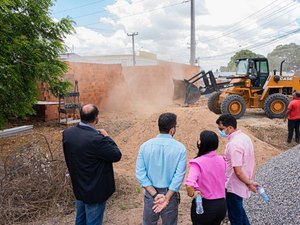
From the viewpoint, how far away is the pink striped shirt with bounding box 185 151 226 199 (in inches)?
94.6

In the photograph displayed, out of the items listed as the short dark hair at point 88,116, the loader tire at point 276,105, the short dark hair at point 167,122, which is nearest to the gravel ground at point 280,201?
the short dark hair at point 167,122

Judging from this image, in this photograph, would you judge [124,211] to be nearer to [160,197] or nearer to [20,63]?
Answer: [160,197]

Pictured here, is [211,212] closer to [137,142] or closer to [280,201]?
[280,201]

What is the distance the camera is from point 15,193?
384 centimetres

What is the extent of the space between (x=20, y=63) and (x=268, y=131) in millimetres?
7660

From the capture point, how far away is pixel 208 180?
95.0 inches

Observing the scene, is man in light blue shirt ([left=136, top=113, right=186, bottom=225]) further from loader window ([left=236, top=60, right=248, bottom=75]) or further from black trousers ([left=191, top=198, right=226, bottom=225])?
loader window ([left=236, top=60, right=248, bottom=75])

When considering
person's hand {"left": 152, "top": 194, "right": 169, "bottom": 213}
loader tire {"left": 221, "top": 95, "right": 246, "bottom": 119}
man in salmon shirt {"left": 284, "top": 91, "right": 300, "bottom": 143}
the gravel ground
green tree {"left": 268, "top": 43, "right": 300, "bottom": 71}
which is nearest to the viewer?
person's hand {"left": 152, "top": 194, "right": 169, "bottom": 213}

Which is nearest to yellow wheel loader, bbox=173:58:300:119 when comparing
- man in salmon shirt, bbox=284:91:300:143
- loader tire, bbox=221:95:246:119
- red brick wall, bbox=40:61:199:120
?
loader tire, bbox=221:95:246:119

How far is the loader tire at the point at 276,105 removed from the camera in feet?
35.6

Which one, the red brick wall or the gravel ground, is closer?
the gravel ground

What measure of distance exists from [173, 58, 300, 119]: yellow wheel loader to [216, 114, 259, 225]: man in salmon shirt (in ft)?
26.2

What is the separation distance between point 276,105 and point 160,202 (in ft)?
32.4

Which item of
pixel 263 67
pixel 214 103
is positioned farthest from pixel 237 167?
pixel 263 67
